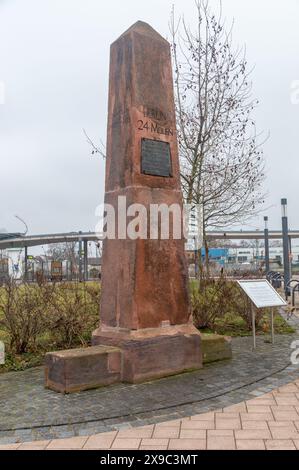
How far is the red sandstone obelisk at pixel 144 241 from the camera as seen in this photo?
5836 millimetres

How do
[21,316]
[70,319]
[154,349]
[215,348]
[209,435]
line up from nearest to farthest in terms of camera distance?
[209,435]
[154,349]
[215,348]
[21,316]
[70,319]

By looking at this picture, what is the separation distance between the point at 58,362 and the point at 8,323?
2505 millimetres

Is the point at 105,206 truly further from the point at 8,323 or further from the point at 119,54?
the point at 8,323

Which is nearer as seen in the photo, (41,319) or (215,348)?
(215,348)

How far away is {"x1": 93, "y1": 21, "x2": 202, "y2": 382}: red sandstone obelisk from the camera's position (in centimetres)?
584

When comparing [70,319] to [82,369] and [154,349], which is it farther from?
[82,369]

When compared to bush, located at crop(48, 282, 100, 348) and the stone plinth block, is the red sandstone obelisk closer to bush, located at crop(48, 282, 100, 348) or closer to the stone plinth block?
the stone plinth block

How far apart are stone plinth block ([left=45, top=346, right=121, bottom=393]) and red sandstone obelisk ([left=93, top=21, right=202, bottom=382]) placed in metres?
0.17

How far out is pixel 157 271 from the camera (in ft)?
19.9

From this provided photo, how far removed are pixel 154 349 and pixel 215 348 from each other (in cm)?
119

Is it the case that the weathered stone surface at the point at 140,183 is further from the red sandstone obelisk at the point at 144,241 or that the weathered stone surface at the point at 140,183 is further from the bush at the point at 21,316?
the bush at the point at 21,316

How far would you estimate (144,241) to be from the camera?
Result: 5.97 metres

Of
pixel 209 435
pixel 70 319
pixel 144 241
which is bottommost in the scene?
pixel 209 435

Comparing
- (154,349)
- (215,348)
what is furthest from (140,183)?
(215,348)
